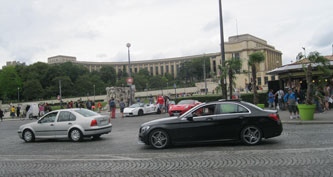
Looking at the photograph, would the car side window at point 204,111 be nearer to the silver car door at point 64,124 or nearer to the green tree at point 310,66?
the silver car door at point 64,124

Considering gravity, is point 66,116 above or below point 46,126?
above

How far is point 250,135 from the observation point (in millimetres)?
9633

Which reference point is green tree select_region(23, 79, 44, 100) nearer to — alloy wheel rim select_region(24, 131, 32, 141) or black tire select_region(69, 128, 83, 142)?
alloy wheel rim select_region(24, 131, 32, 141)

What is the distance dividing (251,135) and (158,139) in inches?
117

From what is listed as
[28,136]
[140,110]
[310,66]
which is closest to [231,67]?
[310,66]

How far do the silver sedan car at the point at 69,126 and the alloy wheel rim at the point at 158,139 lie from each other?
3.79 m

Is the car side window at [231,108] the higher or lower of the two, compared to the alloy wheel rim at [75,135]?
higher

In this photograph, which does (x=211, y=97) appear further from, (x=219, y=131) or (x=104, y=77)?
(x=104, y=77)

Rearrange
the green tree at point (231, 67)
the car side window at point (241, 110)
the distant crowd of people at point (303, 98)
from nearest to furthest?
the car side window at point (241, 110) → the distant crowd of people at point (303, 98) → the green tree at point (231, 67)

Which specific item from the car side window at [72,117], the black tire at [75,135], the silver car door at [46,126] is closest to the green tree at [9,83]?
the silver car door at [46,126]

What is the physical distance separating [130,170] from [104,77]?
118832 mm

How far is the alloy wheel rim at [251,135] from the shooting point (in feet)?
31.5

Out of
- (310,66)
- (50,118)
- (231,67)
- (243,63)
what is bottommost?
(50,118)

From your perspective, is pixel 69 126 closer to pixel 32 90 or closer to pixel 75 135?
pixel 75 135
